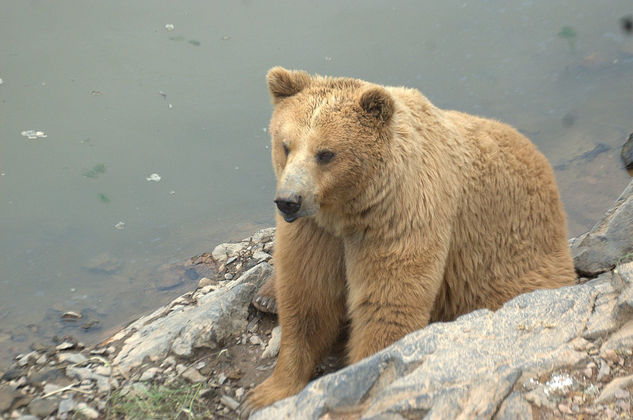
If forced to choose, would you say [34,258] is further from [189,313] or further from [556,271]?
[556,271]

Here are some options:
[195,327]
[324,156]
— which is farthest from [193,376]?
[324,156]

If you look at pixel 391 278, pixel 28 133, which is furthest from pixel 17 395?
pixel 28 133

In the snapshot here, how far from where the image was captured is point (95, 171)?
8.05 m

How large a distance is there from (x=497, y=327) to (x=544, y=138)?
6.59 m

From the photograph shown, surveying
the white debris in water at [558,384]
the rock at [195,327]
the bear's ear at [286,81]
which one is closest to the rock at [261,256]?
the rock at [195,327]

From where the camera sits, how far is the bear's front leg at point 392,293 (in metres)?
4.02

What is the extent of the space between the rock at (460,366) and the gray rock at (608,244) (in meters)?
2.01

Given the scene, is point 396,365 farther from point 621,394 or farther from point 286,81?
point 286,81

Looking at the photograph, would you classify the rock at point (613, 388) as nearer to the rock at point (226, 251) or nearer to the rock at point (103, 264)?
the rock at point (226, 251)

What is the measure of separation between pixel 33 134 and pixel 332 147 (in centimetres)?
598

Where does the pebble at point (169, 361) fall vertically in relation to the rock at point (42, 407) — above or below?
above

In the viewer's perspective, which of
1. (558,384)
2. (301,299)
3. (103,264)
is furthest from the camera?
(103,264)

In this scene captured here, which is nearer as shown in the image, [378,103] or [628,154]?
[378,103]

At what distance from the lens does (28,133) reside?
837 centimetres
